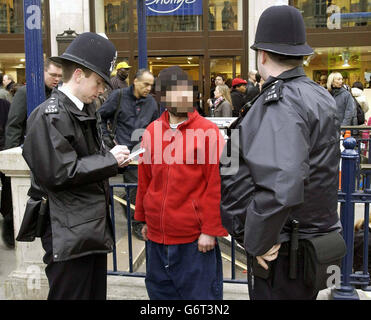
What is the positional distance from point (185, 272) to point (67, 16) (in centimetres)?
1261

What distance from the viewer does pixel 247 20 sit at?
46.3 feet

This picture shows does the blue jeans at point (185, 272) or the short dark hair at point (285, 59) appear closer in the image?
the short dark hair at point (285, 59)

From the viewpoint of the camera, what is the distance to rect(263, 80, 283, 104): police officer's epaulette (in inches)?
87.7

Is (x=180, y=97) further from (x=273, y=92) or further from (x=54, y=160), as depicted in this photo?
(x=54, y=160)

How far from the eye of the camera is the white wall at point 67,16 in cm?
1382

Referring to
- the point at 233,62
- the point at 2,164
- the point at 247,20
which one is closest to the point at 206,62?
the point at 233,62

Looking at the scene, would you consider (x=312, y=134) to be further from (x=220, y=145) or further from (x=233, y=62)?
(x=233, y=62)

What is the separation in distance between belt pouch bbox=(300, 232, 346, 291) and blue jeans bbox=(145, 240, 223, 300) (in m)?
0.84

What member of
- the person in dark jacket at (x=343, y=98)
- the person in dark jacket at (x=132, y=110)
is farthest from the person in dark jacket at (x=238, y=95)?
the person in dark jacket at (x=132, y=110)

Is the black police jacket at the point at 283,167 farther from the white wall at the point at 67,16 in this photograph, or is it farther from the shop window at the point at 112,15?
the shop window at the point at 112,15

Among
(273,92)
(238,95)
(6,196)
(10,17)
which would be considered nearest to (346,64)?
(238,95)

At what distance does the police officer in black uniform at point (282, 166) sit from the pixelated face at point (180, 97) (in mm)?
540

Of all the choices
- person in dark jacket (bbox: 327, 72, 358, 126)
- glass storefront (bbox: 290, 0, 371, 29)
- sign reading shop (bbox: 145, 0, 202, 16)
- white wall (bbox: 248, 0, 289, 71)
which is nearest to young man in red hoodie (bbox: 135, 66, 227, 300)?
person in dark jacket (bbox: 327, 72, 358, 126)

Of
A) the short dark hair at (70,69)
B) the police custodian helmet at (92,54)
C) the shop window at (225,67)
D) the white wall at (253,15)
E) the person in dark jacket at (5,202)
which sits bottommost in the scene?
the person in dark jacket at (5,202)
